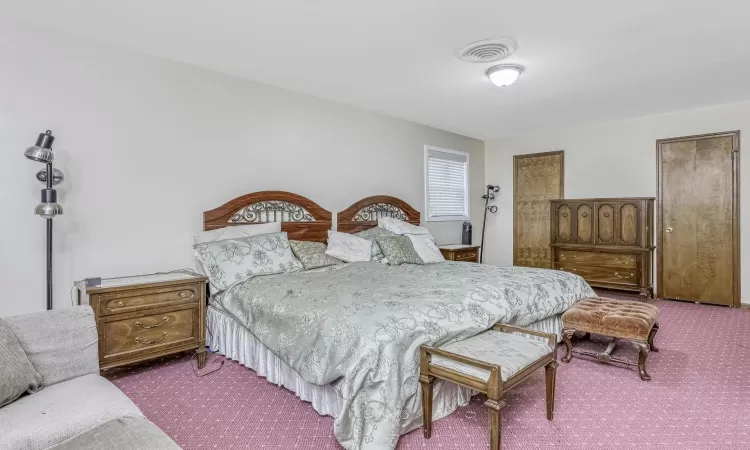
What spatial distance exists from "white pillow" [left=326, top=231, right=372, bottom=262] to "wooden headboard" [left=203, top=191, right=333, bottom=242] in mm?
251

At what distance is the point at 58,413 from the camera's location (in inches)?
51.6

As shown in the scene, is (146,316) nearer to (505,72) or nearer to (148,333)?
(148,333)

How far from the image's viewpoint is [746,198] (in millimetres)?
4590

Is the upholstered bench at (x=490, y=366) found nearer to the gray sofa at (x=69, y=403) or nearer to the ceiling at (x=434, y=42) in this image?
the gray sofa at (x=69, y=403)

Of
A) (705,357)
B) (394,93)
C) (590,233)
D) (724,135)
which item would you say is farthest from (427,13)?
(724,135)

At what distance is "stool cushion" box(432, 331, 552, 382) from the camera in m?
1.85

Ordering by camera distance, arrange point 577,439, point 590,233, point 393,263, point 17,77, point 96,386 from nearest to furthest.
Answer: point 96,386 < point 577,439 < point 17,77 < point 393,263 < point 590,233

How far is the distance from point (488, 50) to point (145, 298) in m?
3.02

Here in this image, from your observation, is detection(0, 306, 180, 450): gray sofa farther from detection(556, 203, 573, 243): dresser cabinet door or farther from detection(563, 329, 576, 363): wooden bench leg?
detection(556, 203, 573, 243): dresser cabinet door

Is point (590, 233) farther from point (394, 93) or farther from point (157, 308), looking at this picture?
point (157, 308)

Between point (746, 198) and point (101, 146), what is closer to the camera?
point (101, 146)

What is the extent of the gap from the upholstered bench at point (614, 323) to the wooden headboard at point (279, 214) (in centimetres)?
247

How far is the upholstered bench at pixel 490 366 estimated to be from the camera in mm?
1732

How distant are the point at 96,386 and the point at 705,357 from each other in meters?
3.94
